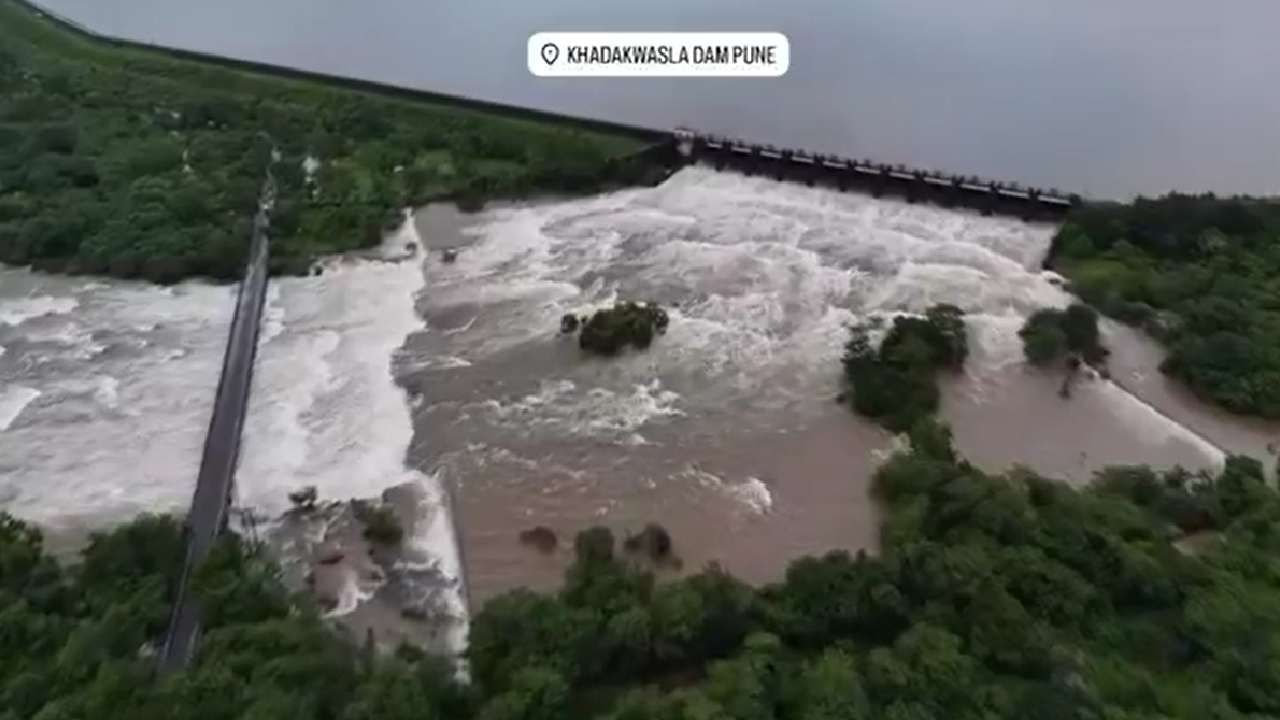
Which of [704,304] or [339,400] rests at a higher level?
[704,304]

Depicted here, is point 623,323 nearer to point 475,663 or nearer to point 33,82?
point 475,663

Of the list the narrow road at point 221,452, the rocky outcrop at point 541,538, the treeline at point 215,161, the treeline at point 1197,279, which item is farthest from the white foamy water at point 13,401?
the treeline at point 1197,279

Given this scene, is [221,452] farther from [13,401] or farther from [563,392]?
[563,392]

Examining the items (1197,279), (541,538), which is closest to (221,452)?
(541,538)

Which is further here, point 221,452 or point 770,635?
point 221,452

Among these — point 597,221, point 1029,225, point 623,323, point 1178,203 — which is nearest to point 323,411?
point 623,323

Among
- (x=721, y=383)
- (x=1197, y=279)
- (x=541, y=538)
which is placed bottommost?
(x=541, y=538)

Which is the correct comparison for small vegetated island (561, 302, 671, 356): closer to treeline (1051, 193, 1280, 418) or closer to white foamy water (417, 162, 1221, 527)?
white foamy water (417, 162, 1221, 527)

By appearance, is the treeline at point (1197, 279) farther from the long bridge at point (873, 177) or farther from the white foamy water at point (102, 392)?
the white foamy water at point (102, 392)
